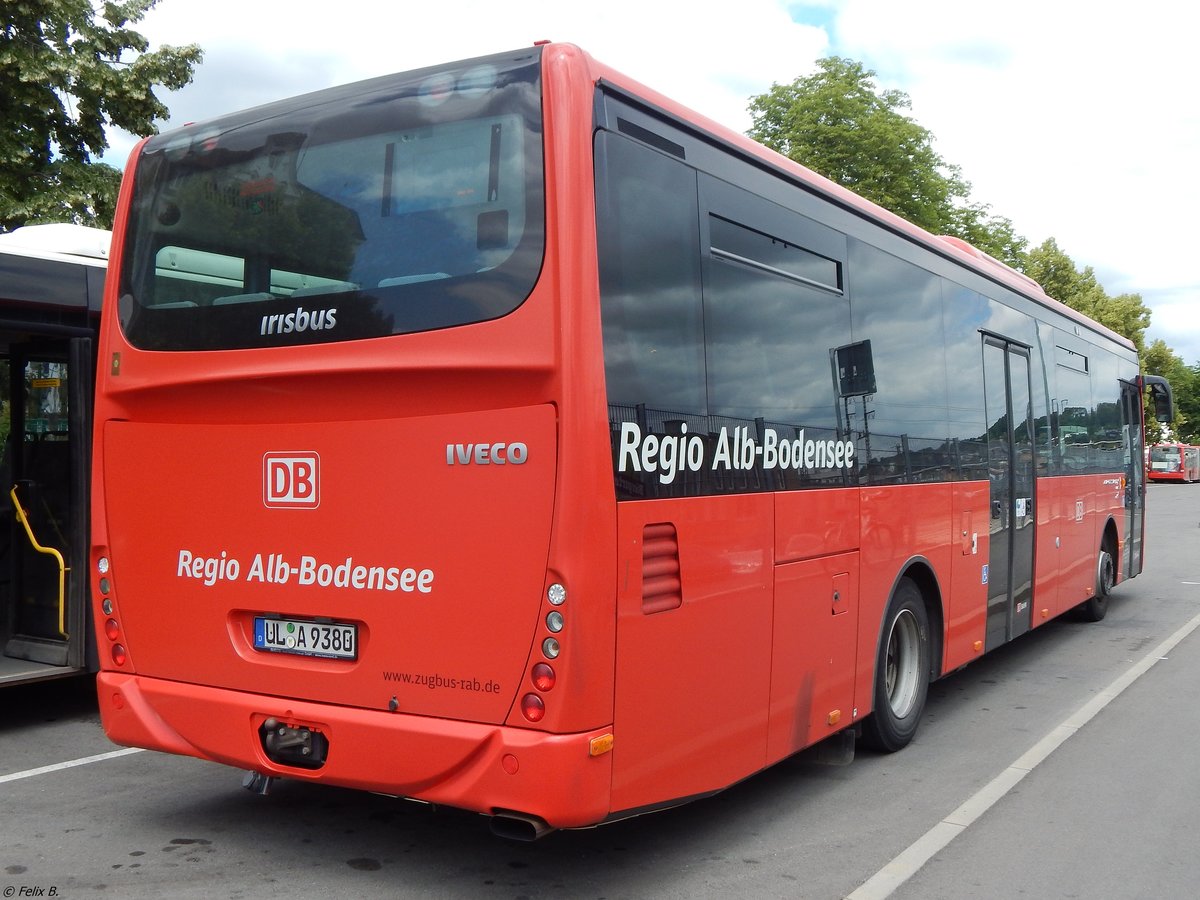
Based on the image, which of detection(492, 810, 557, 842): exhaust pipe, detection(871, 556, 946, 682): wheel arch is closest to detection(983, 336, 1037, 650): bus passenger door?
detection(871, 556, 946, 682): wheel arch

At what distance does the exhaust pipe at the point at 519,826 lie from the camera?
159 inches

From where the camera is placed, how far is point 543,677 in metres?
4.02

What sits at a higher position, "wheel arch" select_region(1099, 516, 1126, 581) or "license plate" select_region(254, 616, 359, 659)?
"license plate" select_region(254, 616, 359, 659)

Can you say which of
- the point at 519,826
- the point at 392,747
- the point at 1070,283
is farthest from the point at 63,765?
the point at 1070,283

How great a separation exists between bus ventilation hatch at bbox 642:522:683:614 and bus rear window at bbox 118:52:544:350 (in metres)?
1.02

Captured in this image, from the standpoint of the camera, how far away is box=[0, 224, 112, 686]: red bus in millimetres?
7094

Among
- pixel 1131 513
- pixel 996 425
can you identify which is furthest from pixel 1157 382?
pixel 996 425

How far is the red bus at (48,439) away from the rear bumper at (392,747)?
262 cm

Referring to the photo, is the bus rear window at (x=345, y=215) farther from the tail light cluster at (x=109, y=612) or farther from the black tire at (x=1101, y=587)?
the black tire at (x=1101, y=587)

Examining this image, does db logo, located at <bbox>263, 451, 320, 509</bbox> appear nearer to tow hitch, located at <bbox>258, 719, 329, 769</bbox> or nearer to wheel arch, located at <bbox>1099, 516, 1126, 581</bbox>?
tow hitch, located at <bbox>258, 719, 329, 769</bbox>

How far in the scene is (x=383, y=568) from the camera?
14.5 ft

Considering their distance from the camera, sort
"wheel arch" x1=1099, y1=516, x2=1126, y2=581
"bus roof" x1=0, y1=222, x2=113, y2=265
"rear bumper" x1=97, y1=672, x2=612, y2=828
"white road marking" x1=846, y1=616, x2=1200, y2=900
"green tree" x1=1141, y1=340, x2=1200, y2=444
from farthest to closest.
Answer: "green tree" x1=1141, y1=340, x2=1200, y2=444 → "wheel arch" x1=1099, y1=516, x2=1126, y2=581 → "bus roof" x1=0, y1=222, x2=113, y2=265 → "white road marking" x1=846, y1=616, x2=1200, y2=900 → "rear bumper" x1=97, y1=672, x2=612, y2=828

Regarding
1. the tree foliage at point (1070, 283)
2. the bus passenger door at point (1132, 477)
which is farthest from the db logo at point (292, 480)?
the tree foliage at point (1070, 283)

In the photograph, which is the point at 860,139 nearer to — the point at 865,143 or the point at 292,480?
the point at 865,143
